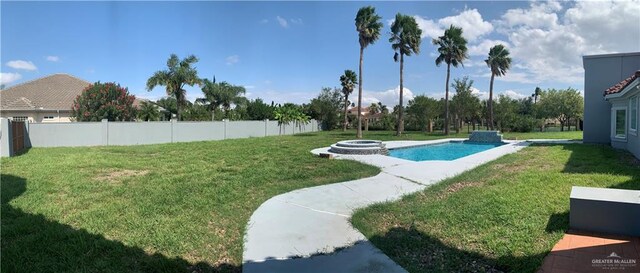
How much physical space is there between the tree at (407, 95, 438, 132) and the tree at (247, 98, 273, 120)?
15536 millimetres

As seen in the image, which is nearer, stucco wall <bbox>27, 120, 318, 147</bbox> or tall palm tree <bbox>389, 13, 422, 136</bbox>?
stucco wall <bbox>27, 120, 318, 147</bbox>

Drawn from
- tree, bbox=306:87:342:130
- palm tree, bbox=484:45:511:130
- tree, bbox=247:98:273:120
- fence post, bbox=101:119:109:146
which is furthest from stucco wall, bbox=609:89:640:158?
tree, bbox=306:87:342:130

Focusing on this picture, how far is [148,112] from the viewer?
1356 inches

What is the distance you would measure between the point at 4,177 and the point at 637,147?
17202mm

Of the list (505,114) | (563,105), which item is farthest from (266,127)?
(563,105)

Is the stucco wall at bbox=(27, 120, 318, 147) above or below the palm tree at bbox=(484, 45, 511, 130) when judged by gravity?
below

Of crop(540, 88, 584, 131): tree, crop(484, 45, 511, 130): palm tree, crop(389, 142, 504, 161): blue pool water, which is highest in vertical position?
crop(484, 45, 511, 130): palm tree

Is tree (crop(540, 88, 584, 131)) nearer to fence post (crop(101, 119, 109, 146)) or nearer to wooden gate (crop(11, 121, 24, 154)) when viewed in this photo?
fence post (crop(101, 119, 109, 146))

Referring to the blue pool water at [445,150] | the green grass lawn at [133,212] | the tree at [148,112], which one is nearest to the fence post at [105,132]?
the green grass lawn at [133,212]

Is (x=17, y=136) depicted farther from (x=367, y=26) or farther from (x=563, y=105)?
(x=563, y=105)

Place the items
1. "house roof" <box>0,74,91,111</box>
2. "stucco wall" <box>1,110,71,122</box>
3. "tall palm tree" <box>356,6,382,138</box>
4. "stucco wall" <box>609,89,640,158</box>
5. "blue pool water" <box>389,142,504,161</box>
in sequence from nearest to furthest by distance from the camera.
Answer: "stucco wall" <box>609,89,640,158</box>, "blue pool water" <box>389,142,504,161</box>, "tall palm tree" <box>356,6,382,138</box>, "stucco wall" <box>1,110,71,122</box>, "house roof" <box>0,74,91,111</box>

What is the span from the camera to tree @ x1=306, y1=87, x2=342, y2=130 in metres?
42.8

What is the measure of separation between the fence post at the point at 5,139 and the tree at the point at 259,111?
25658mm

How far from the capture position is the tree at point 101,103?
992 inches
